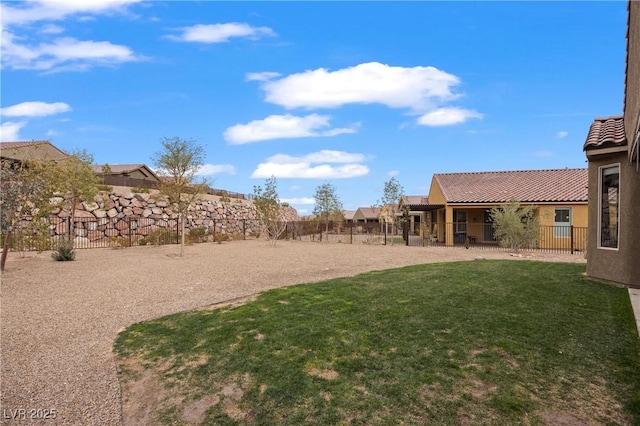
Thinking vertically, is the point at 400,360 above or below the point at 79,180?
below

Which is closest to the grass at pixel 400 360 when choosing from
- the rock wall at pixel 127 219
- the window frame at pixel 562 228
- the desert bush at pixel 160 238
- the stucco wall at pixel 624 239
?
the stucco wall at pixel 624 239

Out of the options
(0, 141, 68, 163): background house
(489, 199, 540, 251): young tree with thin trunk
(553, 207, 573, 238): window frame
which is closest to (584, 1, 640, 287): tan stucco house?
(489, 199, 540, 251): young tree with thin trunk

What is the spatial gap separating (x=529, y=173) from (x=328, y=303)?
24.1 meters

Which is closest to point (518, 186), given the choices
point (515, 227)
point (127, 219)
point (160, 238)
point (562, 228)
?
point (562, 228)

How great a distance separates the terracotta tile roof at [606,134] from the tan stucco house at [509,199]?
10.6m

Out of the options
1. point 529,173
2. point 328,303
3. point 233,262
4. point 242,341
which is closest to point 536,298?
point 328,303

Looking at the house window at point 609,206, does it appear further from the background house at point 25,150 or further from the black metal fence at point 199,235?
the background house at point 25,150

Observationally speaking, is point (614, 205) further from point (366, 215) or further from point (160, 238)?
point (366, 215)

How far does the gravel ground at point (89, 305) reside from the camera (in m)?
4.14

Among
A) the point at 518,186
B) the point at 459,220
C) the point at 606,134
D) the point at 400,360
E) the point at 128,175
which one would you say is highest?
the point at 128,175

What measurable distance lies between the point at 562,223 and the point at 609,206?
49.4 feet

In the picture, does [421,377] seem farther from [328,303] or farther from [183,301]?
[183,301]

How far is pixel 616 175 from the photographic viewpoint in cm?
812

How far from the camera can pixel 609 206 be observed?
8.29m
